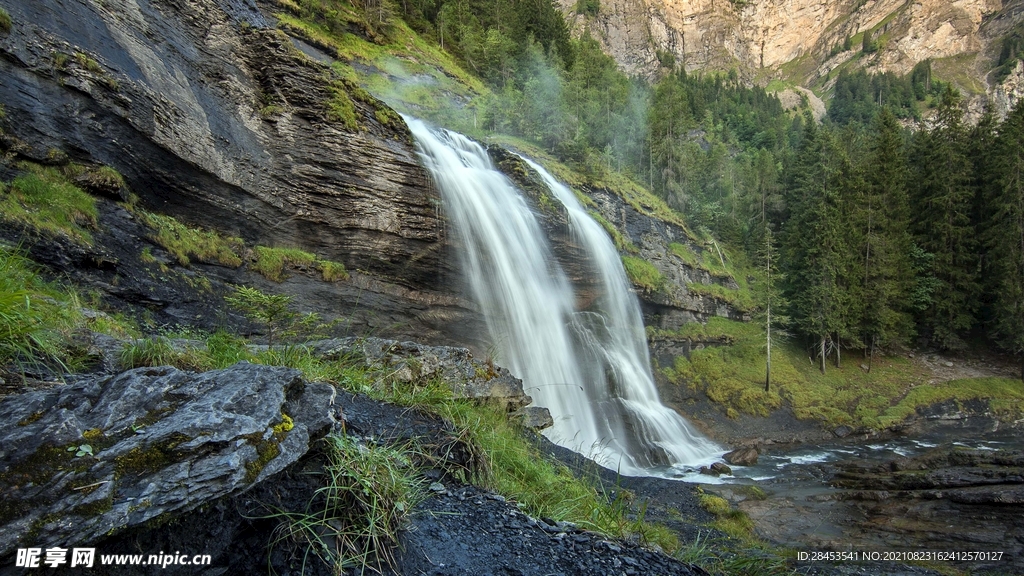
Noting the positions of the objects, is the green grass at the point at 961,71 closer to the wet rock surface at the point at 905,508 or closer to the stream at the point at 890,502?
the stream at the point at 890,502

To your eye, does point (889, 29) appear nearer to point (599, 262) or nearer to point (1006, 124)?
point (1006, 124)

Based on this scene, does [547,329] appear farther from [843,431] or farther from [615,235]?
[843,431]

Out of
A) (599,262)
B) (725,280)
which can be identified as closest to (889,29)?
(725,280)

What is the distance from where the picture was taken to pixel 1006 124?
103 feet

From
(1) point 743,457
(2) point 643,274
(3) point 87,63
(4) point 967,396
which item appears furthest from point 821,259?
(3) point 87,63

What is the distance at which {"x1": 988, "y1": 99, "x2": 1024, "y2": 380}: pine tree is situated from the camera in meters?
27.2

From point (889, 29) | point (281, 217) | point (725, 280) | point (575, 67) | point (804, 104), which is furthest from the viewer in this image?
point (889, 29)

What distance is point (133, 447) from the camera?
6.81 ft

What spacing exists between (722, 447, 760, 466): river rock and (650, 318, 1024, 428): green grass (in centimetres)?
556

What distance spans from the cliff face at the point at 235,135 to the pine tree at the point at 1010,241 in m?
34.4

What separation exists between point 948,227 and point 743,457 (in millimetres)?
27432

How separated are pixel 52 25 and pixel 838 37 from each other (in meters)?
210

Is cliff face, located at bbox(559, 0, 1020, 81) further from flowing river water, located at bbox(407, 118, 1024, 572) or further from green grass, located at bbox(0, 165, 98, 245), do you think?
green grass, located at bbox(0, 165, 98, 245)

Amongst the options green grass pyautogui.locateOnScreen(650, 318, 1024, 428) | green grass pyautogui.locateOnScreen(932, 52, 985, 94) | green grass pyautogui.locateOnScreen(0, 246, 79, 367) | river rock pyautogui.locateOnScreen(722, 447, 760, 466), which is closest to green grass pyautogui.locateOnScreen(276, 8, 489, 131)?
green grass pyautogui.locateOnScreen(650, 318, 1024, 428)
